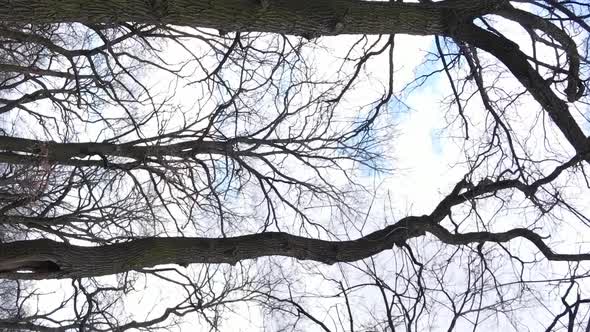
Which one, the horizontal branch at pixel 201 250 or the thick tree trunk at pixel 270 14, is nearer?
the thick tree trunk at pixel 270 14

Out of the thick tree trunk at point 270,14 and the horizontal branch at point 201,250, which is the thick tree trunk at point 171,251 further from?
the thick tree trunk at point 270,14

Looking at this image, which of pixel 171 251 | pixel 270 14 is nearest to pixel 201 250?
pixel 171 251

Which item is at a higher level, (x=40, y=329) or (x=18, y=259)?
(x=40, y=329)

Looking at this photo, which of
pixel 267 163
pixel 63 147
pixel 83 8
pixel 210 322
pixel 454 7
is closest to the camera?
pixel 83 8

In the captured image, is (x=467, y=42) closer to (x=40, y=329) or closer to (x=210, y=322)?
(x=210, y=322)

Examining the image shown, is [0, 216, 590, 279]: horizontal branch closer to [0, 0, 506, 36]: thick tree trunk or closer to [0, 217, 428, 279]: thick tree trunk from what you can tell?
[0, 217, 428, 279]: thick tree trunk

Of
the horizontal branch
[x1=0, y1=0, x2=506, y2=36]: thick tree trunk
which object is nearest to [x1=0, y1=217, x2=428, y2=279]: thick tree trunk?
the horizontal branch

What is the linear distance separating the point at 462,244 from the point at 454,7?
1922 mm

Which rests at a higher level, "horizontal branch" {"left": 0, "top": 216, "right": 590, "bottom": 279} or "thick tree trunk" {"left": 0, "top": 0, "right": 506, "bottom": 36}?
"thick tree trunk" {"left": 0, "top": 0, "right": 506, "bottom": 36}

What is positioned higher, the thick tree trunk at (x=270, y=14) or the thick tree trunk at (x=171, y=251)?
the thick tree trunk at (x=270, y=14)

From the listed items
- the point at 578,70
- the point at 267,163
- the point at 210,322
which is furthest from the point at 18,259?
the point at 578,70

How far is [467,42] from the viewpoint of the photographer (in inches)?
207

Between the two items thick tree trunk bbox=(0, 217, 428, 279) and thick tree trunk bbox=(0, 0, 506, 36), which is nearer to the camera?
thick tree trunk bbox=(0, 0, 506, 36)

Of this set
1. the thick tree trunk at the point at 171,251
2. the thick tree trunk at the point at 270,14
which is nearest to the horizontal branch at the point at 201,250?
the thick tree trunk at the point at 171,251
